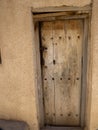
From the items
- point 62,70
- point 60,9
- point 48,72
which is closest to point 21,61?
point 48,72

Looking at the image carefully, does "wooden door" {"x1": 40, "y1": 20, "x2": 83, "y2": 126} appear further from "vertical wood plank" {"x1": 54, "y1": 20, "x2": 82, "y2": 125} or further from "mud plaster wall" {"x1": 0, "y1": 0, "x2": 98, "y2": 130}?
"mud plaster wall" {"x1": 0, "y1": 0, "x2": 98, "y2": 130}

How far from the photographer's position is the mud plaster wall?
2.71 meters

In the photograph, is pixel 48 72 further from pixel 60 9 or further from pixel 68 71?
pixel 60 9

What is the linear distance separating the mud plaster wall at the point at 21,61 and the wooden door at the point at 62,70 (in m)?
0.39

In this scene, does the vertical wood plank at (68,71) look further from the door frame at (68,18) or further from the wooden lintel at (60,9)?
the wooden lintel at (60,9)

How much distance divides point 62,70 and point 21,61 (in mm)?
783

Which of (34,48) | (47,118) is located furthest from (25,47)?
(47,118)

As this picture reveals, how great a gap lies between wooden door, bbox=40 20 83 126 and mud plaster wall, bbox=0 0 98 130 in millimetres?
388

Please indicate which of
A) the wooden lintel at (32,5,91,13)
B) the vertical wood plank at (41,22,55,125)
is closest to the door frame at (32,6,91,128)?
the wooden lintel at (32,5,91,13)

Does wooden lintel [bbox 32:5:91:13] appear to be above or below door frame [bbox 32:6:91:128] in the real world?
above

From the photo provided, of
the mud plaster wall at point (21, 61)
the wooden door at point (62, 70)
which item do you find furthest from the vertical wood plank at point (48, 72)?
the mud plaster wall at point (21, 61)

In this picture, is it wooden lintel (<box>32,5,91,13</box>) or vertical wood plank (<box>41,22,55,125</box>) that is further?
vertical wood plank (<box>41,22,55,125</box>)

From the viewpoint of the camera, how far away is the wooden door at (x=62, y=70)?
3.11 metres

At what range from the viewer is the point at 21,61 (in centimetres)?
296
